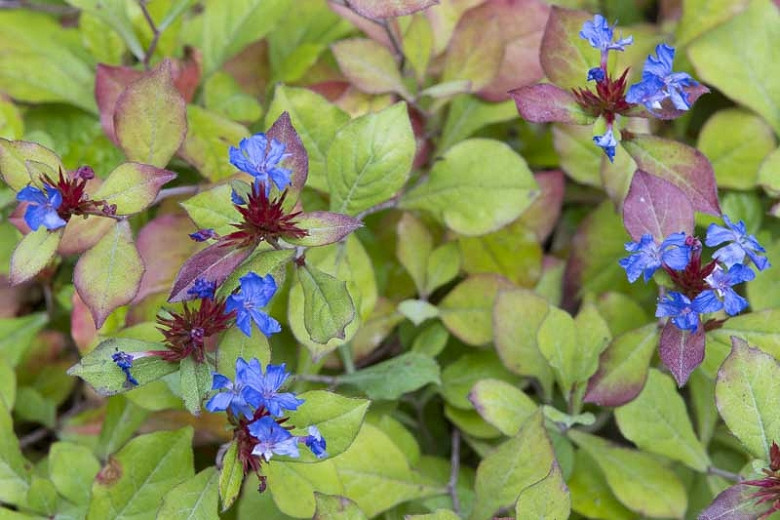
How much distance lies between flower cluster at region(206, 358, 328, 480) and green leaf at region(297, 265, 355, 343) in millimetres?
81

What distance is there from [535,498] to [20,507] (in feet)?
2.34

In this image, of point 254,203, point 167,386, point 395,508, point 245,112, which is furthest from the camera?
point 245,112

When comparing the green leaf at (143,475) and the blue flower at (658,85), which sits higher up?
the blue flower at (658,85)

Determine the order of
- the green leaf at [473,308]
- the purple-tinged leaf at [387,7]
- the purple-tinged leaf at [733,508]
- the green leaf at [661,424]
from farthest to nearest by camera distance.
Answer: the green leaf at [473,308] → the green leaf at [661,424] → the purple-tinged leaf at [387,7] → the purple-tinged leaf at [733,508]

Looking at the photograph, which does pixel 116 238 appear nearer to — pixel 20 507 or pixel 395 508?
pixel 20 507

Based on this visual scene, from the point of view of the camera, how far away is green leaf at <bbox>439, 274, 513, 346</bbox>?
4.54 ft

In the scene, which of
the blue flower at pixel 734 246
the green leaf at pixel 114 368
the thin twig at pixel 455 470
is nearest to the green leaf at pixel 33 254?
the green leaf at pixel 114 368

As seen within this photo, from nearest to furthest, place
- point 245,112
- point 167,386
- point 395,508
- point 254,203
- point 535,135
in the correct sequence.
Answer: point 254,203, point 167,386, point 395,508, point 245,112, point 535,135

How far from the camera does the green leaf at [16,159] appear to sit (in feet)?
3.62

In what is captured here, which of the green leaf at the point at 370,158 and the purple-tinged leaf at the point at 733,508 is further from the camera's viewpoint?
the green leaf at the point at 370,158

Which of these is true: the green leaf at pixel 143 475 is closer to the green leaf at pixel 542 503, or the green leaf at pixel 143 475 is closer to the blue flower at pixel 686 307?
the green leaf at pixel 542 503

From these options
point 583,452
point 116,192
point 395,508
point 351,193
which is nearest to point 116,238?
point 116,192

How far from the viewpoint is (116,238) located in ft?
3.67

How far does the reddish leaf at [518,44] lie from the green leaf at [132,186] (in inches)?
23.3
